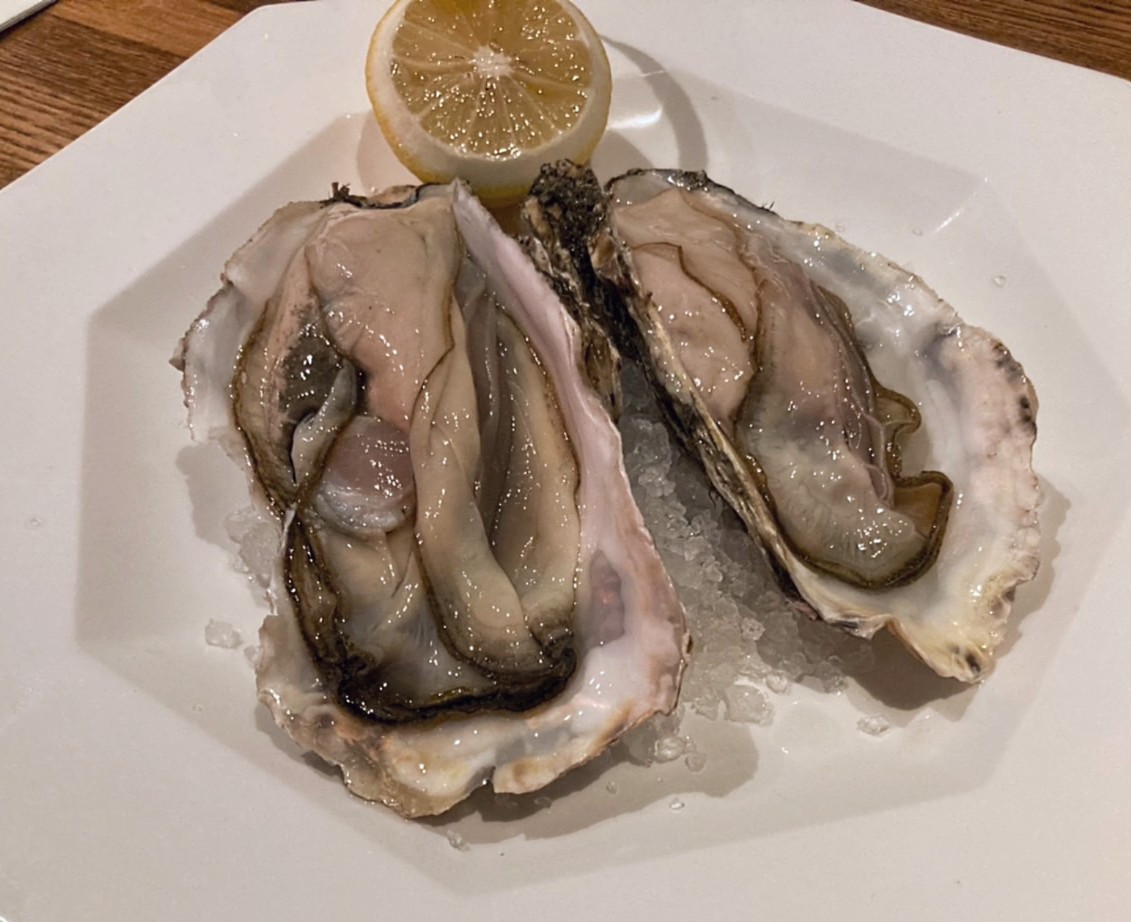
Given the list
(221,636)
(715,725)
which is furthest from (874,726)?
(221,636)

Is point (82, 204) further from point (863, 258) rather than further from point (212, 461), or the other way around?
point (863, 258)

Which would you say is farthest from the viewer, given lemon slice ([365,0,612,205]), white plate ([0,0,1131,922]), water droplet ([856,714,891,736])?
lemon slice ([365,0,612,205])

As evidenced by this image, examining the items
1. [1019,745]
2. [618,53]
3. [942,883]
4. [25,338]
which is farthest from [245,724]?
[618,53]

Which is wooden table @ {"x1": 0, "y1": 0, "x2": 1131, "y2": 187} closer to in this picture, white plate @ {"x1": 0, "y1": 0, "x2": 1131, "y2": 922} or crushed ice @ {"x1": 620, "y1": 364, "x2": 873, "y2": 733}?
white plate @ {"x1": 0, "y1": 0, "x2": 1131, "y2": 922}

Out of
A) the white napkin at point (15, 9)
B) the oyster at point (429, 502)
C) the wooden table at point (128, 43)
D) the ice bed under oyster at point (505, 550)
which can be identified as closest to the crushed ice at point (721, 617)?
the ice bed under oyster at point (505, 550)

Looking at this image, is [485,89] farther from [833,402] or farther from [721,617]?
[721,617]

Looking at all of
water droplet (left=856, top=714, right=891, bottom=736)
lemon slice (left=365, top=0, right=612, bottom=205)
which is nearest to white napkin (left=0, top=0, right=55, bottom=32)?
lemon slice (left=365, top=0, right=612, bottom=205)

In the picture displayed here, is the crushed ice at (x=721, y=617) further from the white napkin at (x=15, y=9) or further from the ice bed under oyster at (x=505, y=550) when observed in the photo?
the white napkin at (x=15, y=9)
